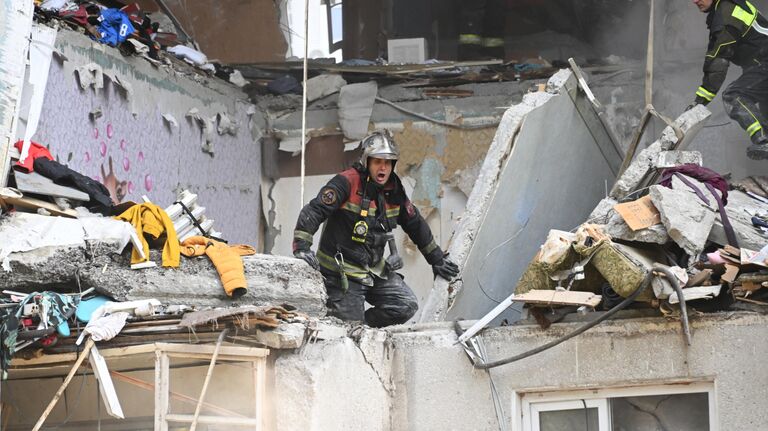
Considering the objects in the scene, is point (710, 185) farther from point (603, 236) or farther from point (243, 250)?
point (243, 250)

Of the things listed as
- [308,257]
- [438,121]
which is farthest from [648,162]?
[438,121]

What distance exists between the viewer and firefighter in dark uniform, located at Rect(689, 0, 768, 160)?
945cm

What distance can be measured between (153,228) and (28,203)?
787 millimetres

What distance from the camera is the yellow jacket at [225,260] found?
640 cm

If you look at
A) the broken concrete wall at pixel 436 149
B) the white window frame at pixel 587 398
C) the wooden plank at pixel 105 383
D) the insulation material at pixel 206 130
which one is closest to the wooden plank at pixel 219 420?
the wooden plank at pixel 105 383

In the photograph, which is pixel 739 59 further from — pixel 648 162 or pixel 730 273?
pixel 730 273

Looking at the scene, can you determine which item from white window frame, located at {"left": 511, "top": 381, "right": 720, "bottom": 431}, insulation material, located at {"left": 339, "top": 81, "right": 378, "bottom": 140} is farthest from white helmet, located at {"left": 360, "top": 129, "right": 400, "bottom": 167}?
insulation material, located at {"left": 339, "top": 81, "right": 378, "bottom": 140}

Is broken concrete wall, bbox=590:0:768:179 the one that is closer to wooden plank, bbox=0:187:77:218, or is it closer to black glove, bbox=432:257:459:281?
black glove, bbox=432:257:459:281

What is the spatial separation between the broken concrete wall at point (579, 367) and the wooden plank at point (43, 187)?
83.2 inches

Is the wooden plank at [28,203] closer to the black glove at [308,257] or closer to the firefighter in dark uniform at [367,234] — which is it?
the black glove at [308,257]

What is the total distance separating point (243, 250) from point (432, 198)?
5639 mm

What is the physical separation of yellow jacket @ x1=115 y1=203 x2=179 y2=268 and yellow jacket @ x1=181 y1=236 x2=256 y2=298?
0.08 metres

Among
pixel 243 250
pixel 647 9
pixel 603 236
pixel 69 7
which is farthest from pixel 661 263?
pixel 647 9

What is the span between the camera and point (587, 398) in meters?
6.86
